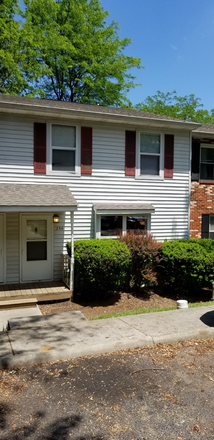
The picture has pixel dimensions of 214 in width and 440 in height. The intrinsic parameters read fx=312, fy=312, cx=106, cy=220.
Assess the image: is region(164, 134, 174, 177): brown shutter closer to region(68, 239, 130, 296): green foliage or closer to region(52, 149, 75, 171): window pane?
region(52, 149, 75, 171): window pane

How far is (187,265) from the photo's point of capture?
9.02m

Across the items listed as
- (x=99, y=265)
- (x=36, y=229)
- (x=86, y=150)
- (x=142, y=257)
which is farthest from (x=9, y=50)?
(x=99, y=265)

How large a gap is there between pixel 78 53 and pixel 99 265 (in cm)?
1673

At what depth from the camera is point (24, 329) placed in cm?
535

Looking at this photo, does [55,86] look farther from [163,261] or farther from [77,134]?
[163,261]

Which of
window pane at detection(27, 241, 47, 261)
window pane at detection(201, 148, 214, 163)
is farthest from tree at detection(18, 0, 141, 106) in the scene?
window pane at detection(27, 241, 47, 261)

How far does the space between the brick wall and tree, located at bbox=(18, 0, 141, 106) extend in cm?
1216

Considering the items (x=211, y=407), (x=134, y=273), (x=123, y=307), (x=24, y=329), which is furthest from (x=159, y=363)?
(x=134, y=273)

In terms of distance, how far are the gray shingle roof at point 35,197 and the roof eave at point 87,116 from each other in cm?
202

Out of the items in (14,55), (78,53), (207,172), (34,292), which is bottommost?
(34,292)

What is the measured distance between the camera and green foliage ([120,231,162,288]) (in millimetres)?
9055

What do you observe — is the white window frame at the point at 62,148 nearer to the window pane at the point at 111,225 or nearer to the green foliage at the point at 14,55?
the window pane at the point at 111,225

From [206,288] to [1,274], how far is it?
651 centimetres

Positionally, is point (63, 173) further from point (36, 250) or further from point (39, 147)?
point (36, 250)
